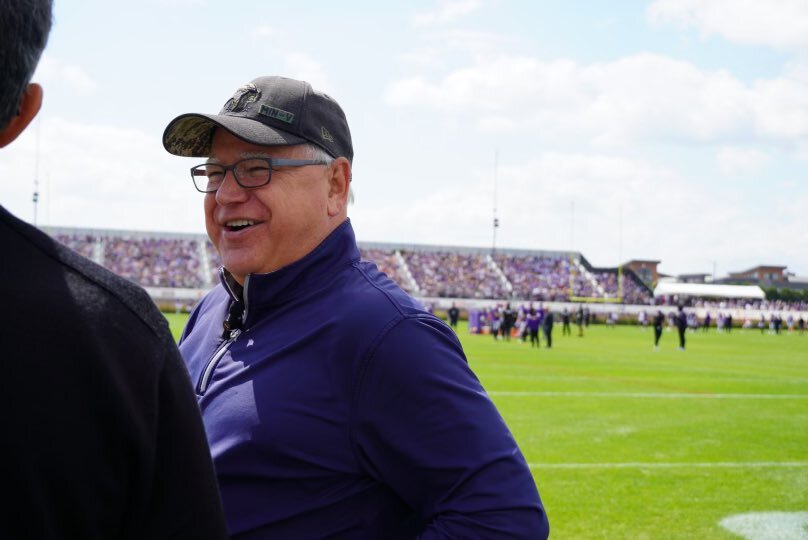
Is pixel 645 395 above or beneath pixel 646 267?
beneath

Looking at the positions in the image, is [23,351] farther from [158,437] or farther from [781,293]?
[781,293]

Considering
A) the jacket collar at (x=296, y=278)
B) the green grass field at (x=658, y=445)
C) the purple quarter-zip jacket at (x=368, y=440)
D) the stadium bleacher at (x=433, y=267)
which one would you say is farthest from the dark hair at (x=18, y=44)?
the stadium bleacher at (x=433, y=267)

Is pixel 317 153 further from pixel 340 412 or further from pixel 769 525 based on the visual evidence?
pixel 769 525

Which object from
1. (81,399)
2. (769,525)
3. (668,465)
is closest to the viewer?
(81,399)

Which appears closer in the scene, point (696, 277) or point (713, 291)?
point (713, 291)

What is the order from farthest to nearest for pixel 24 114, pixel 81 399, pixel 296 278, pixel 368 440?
pixel 296 278 < pixel 368 440 < pixel 24 114 < pixel 81 399

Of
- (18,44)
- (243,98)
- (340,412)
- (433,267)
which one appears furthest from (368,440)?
(433,267)

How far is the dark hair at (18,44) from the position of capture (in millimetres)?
1184

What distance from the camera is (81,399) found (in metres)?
1.16

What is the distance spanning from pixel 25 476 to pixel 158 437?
0.17 metres

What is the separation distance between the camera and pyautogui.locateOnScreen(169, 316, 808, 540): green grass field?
24.8 ft

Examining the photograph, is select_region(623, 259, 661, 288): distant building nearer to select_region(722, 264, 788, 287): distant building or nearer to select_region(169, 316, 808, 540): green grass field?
select_region(722, 264, 788, 287): distant building

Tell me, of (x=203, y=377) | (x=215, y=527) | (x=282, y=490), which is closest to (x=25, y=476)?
(x=215, y=527)

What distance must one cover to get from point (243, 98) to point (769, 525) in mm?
6274
